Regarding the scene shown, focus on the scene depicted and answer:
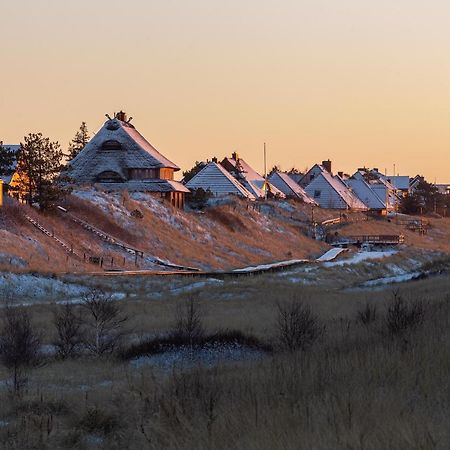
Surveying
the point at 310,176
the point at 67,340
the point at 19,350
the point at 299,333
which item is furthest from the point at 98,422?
the point at 310,176

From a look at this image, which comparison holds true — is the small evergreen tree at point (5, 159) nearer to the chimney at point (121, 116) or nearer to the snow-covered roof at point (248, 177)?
the chimney at point (121, 116)

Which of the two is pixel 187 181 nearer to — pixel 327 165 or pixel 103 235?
pixel 327 165

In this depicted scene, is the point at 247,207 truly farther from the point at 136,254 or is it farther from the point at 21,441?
the point at 21,441

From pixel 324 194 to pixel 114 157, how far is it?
1877 inches

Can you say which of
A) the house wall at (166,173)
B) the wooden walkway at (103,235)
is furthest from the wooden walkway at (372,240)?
the wooden walkway at (103,235)

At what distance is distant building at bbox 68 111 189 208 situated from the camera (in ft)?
266

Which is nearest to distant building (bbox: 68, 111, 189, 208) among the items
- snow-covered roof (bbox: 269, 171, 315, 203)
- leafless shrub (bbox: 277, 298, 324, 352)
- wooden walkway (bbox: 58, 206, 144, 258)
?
wooden walkway (bbox: 58, 206, 144, 258)

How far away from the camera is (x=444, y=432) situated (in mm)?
7723

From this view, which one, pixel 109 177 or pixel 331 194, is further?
pixel 331 194

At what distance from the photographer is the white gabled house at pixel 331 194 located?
392 feet

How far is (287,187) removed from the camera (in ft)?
397

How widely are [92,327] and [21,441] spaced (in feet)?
51.2

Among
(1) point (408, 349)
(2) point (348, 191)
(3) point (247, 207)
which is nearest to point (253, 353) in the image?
(1) point (408, 349)

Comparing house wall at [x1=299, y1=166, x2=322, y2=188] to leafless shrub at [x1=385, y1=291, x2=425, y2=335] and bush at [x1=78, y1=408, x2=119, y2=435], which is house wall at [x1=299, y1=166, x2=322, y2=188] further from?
bush at [x1=78, y1=408, x2=119, y2=435]
